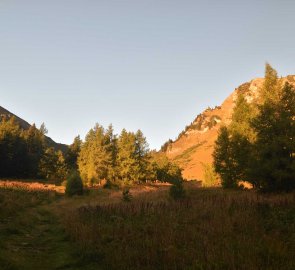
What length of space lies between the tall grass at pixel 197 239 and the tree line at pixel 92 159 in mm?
41580

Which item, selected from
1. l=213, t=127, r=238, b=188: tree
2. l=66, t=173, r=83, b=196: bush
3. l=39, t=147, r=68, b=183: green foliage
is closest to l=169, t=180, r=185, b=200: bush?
l=213, t=127, r=238, b=188: tree

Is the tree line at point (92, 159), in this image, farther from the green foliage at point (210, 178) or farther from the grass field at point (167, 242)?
the grass field at point (167, 242)

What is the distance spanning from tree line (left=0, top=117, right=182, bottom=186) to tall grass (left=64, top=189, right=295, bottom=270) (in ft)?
136

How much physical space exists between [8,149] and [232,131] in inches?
2271

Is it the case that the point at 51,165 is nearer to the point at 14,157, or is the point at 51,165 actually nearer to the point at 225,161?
the point at 14,157

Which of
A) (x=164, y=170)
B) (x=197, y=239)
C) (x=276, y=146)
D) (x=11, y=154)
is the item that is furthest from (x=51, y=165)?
(x=197, y=239)

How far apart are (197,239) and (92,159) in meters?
54.0

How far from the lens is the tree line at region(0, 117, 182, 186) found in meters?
59.4

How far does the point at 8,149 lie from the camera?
72.6 metres

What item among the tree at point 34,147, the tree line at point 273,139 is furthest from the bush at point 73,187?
the tree at point 34,147

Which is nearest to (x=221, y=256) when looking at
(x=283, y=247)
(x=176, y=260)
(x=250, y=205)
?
(x=176, y=260)

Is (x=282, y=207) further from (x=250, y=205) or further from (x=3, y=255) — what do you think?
(x=3, y=255)

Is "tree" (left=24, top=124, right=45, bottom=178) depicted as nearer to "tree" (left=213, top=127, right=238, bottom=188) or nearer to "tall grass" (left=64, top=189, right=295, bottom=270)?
"tree" (left=213, top=127, right=238, bottom=188)

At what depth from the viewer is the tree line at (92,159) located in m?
59.4
